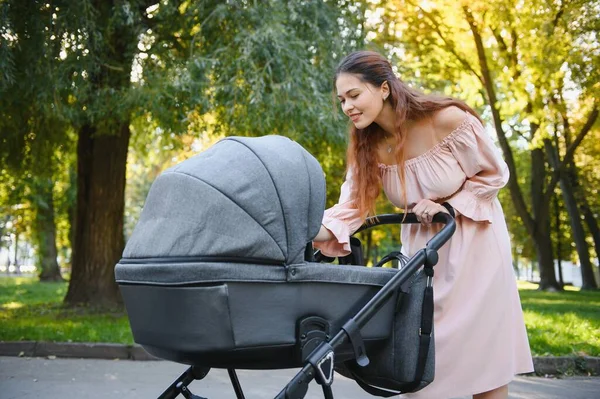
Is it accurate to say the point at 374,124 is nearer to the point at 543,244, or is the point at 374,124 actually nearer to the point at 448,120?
the point at 448,120

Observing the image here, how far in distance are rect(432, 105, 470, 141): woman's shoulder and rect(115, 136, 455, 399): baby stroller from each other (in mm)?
800

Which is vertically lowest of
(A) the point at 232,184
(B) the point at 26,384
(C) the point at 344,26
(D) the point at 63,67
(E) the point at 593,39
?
(B) the point at 26,384

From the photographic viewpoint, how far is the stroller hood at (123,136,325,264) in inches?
96.6

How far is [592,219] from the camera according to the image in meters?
25.3

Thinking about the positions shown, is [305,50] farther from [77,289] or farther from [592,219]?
[592,219]

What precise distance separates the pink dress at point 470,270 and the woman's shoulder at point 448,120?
0.02 metres

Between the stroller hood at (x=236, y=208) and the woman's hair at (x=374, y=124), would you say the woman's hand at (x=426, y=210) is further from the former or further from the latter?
the stroller hood at (x=236, y=208)

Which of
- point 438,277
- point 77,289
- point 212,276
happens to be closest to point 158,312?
point 212,276

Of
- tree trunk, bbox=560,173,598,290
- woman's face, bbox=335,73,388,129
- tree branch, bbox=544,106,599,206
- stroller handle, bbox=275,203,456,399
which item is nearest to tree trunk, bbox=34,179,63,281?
tree branch, bbox=544,106,599,206

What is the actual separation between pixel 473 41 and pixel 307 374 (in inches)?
683

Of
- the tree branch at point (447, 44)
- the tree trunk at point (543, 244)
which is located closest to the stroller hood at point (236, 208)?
the tree branch at point (447, 44)

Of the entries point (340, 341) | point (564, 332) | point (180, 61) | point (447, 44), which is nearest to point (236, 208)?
point (340, 341)

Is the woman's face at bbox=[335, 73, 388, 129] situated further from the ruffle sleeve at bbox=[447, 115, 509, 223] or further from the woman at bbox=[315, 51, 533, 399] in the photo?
the ruffle sleeve at bbox=[447, 115, 509, 223]

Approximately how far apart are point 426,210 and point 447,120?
0.44 metres
